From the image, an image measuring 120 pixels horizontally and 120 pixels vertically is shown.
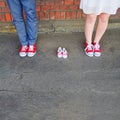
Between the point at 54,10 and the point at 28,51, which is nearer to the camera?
the point at 28,51

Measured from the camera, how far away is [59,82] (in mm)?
3348

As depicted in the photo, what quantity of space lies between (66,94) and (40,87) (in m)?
0.37

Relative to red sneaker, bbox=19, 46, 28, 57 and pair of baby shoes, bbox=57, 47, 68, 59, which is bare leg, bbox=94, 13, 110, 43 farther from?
red sneaker, bbox=19, 46, 28, 57

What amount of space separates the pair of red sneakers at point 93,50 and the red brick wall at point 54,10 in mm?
603

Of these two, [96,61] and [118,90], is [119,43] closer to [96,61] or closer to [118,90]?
[96,61]

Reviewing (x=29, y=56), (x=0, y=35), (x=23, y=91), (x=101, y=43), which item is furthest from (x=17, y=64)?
(x=101, y=43)

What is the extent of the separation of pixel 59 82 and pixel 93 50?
800mm

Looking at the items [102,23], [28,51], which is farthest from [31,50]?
[102,23]

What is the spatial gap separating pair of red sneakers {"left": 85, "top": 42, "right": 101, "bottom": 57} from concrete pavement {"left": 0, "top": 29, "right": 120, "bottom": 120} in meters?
0.07

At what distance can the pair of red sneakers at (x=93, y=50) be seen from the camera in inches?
146

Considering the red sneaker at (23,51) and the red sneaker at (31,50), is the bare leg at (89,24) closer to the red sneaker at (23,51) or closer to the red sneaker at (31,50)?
the red sneaker at (31,50)

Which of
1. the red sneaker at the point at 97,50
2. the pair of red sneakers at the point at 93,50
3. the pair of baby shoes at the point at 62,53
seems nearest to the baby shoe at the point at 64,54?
the pair of baby shoes at the point at 62,53

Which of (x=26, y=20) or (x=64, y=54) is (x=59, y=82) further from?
(x=26, y=20)

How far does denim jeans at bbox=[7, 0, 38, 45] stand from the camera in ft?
10.3
